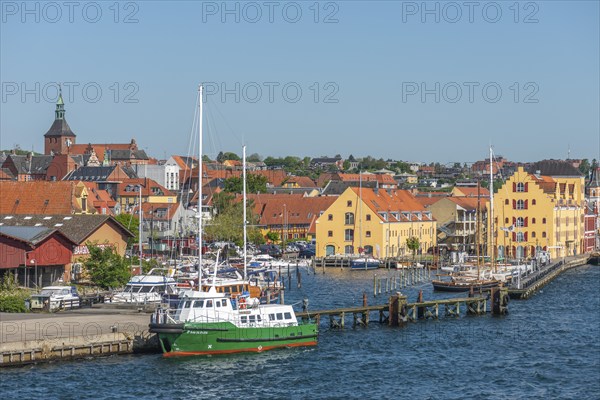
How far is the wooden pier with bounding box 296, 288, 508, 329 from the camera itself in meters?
59.5

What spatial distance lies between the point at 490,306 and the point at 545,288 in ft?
58.9

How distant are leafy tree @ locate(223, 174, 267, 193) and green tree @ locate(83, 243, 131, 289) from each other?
249ft

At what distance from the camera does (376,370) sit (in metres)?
48.4

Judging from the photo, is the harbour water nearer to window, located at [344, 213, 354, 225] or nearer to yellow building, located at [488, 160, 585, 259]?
window, located at [344, 213, 354, 225]

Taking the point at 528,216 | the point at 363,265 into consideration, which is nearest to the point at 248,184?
the point at 528,216

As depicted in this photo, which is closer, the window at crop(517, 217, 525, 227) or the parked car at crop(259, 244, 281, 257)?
the parked car at crop(259, 244, 281, 257)

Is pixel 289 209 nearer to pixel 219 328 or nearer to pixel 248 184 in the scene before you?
pixel 248 184

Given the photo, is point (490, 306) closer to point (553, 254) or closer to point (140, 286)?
point (140, 286)

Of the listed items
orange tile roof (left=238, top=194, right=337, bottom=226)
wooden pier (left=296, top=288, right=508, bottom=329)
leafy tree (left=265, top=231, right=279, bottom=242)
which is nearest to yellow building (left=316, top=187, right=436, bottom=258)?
leafy tree (left=265, top=231, right=279, bottom=242)

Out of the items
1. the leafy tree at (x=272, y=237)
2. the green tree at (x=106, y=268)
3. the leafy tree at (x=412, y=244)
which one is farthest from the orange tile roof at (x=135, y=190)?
the green tree at (x=106, y=268)

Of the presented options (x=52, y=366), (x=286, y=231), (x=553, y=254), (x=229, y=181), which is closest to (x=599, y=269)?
(x=553, y=254)

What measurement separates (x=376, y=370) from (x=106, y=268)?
25.0 m

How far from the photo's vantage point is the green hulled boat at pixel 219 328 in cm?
4850

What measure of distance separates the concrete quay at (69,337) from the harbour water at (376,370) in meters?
0.69
